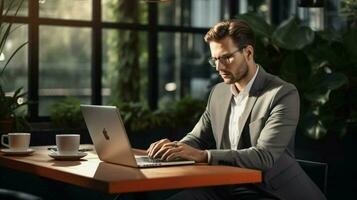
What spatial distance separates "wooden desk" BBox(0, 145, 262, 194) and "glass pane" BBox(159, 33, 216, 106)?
3.08m

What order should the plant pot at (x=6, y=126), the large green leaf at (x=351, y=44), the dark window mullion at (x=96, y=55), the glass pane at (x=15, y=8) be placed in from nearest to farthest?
the plant pot at (x=6, y=126) < the glass pane at (x=15, y=8) < the large green leaf at (x=351, y=44) < the dark window mullion at (x=96, y=55)

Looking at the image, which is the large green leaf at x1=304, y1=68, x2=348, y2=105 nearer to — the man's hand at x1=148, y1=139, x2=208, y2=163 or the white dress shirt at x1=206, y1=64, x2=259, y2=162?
the white dress shirt at x1=206, y1=64, x2=259, y2=162

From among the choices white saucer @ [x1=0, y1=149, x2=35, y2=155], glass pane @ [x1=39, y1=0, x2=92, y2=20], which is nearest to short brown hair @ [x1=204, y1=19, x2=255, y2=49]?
white saucer @ [x1=0, y1=149, x2=35, y2=155]

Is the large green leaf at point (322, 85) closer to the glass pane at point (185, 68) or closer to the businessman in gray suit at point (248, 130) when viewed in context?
the glass pane at point (185, 68)

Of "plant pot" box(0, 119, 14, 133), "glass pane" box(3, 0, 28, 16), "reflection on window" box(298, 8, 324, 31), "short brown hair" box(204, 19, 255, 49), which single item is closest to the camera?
"short brown hair" box(204, 19, 255, 49)

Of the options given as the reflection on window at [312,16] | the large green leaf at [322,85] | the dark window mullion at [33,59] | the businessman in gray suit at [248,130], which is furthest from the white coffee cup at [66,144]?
the reflection on window at [312,16]

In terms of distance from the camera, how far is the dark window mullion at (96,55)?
229 inches

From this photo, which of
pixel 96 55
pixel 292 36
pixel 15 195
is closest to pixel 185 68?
pixel 96 55

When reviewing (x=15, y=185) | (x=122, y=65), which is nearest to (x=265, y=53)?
(x=122, y=65)

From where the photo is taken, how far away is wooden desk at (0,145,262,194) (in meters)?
2.77

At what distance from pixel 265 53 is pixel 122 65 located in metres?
1.12

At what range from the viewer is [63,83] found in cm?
642

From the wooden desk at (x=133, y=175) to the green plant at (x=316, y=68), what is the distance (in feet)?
7.95

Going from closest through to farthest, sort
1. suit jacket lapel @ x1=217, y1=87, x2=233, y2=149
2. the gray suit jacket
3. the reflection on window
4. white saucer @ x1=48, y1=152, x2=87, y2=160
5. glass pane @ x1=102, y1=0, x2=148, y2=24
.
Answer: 1. the gray suit jacket
2. white saucer @ x1=48, y1=152, x2=87, y2=160
3. suit jacket lapel @ x1=217, y1=87, x2=233, y2=149
4. glass pane @ x1=102, y1=0, x2=148, y2=24
5. the reflection on window
